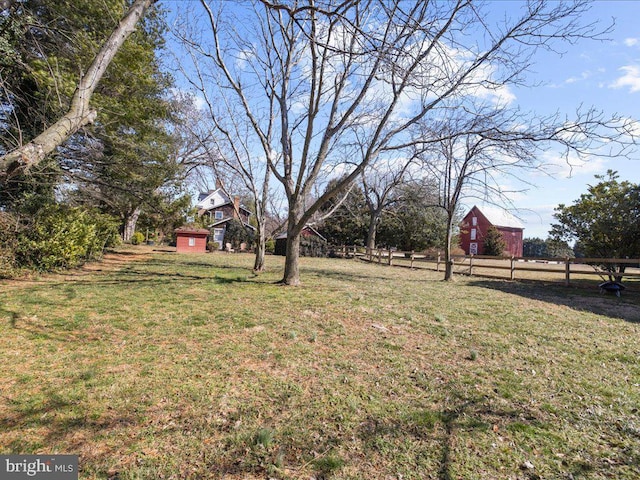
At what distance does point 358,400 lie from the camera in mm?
3254

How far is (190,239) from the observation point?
27281 mm

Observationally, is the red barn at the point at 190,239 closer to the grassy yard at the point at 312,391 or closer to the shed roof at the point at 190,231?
the shed roof at the point at 190,231

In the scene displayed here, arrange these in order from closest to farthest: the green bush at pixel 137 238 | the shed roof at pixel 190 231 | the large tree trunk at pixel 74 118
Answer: the large tree trunk at pixel 74 118, the shed roof at pixel 190 231, the green bush at pixel 137 238

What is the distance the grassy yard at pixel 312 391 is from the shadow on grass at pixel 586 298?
162 centimetres

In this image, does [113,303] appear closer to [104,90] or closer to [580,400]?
[104,90]

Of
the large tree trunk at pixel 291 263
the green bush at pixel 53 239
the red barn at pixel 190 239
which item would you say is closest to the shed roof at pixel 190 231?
the red barn at pixel 190 239

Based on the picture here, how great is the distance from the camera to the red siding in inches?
1053

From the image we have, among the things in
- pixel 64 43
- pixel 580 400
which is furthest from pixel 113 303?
pixel 580 400

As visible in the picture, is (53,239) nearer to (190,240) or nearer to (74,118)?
(74,118)

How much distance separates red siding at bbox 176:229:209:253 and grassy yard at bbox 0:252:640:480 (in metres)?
21.0

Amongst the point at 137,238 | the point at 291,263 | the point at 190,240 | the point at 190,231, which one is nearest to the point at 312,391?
the point at 291,263

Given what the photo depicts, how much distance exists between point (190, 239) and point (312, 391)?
86.7 ft

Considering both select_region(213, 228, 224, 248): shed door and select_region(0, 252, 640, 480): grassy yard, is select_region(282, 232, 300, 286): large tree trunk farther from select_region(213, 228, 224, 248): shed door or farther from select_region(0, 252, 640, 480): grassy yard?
select_region(213, 228, 224, 248): shed door

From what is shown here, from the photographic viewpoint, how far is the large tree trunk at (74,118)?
2.32 m
